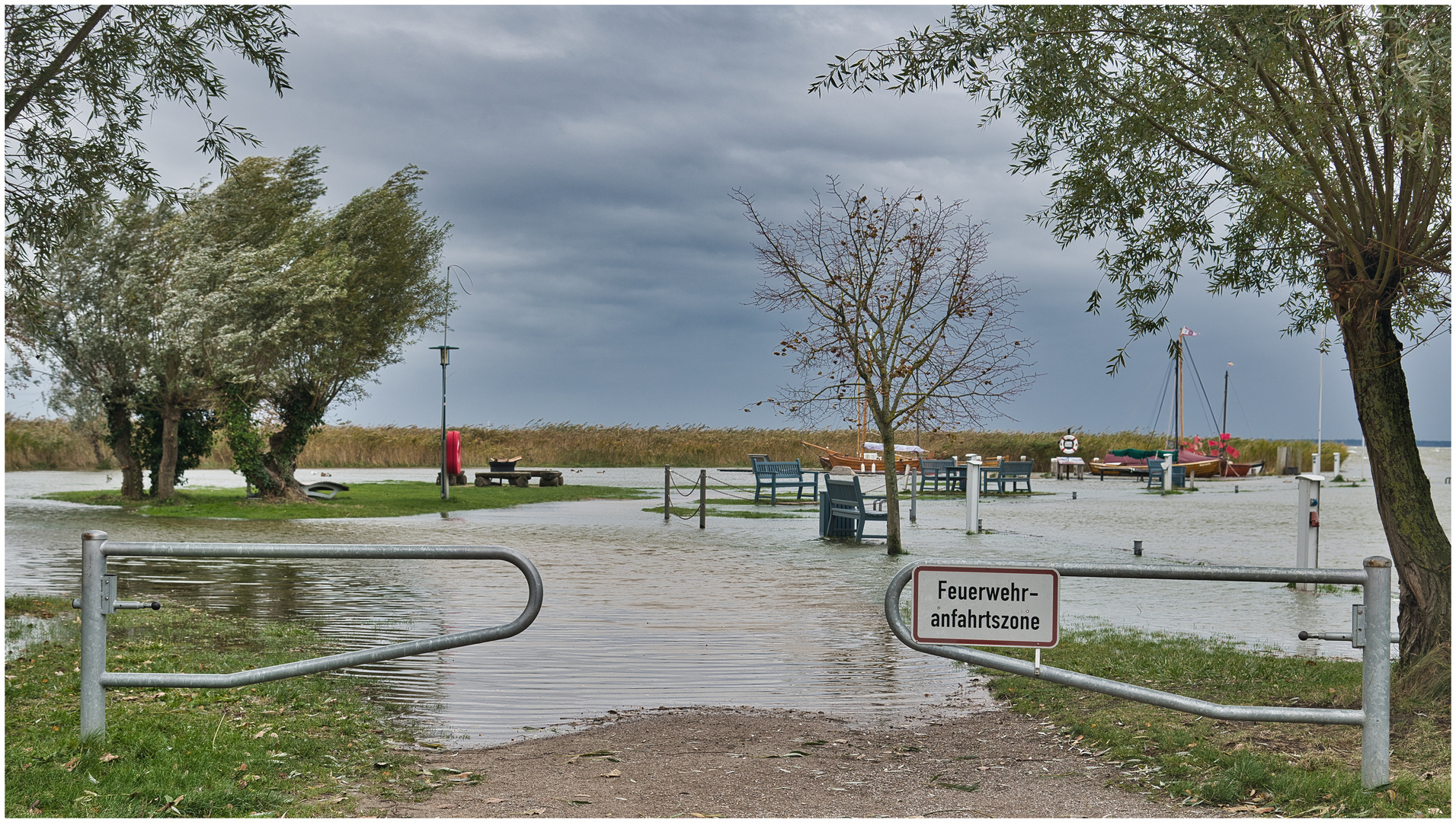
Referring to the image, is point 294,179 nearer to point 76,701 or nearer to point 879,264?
point 879,264

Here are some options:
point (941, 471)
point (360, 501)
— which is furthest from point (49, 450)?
point (941, 471)

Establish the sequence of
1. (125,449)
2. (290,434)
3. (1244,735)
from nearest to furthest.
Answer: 1. (1244,735)
2. (125,449)
3. (290,434)

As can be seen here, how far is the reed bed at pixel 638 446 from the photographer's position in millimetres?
46031

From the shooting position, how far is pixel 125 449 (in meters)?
23.8

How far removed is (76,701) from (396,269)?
21977 mm

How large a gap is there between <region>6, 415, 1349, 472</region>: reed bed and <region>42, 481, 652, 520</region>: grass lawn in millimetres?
15329

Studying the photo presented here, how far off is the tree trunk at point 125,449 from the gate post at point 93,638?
2184 cm

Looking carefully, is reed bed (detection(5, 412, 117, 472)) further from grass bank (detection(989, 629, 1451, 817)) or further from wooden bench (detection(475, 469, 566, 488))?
grass bank (detection(989, 629, 1451, 817))

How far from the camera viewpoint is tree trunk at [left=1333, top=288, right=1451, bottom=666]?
19.7 ft

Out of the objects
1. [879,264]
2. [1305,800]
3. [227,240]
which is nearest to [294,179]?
[227,240]

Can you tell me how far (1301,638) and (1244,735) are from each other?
1576mm

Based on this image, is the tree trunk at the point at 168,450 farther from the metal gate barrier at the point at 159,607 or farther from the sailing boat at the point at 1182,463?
the sailing boat at the point at 1182,463

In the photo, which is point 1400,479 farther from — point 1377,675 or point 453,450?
point 453,450

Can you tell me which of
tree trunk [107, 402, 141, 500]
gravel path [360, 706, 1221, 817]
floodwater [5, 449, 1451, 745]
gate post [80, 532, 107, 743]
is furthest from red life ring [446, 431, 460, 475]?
gate post [80, 532, 107, 743]
